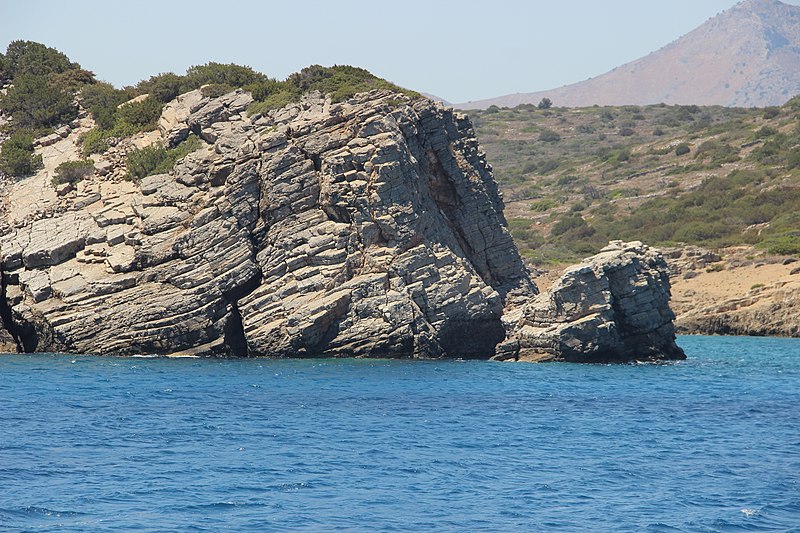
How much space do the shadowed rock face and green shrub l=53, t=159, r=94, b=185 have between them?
8.36 feet

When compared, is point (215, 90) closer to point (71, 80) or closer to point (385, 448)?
point (71, 80)

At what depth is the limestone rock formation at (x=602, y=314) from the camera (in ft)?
155

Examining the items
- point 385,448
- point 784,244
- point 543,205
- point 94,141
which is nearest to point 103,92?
point 94,141

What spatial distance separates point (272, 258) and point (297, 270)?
1.28 m

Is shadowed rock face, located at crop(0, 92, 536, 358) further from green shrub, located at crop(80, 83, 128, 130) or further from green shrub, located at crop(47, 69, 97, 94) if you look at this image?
green shrub, located at crop(47, 69, 97, 94)

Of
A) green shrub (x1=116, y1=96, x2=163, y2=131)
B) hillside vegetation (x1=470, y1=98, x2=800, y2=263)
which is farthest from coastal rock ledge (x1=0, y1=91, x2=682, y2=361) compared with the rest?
hillside vegetation (x1=470, y1=98, x2=800, y2=263)

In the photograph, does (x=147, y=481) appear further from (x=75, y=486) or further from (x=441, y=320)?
(x=441, y=320)

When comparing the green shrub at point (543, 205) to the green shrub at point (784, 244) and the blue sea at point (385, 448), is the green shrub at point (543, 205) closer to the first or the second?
the green shrub at point (784, 244)

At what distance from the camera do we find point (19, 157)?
185 feet

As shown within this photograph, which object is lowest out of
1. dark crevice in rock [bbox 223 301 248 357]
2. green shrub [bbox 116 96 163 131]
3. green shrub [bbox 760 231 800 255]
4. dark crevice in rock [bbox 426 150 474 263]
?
dark crevice in rock [bbox 223 301 248 357]

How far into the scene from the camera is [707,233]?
300 feet

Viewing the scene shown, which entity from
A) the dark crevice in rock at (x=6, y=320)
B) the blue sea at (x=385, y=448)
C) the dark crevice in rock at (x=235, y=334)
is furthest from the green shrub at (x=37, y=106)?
the dark crevice in rock at (x=235, y=334)

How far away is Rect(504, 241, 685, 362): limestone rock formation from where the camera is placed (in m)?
47.4

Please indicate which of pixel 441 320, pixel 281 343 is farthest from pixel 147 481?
pixel 441 320
